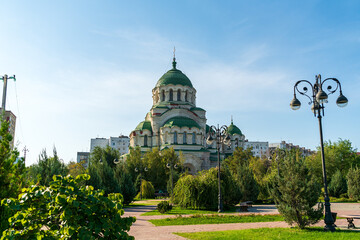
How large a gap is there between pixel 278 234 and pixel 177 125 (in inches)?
1484

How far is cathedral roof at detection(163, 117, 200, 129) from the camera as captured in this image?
47875 mm

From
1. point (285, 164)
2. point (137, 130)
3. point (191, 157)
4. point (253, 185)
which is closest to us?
point (285, 164)

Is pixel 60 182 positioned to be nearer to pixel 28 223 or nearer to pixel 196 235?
pixel 28 223

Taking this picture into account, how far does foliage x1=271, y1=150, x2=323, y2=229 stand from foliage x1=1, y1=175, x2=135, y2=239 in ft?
26.2

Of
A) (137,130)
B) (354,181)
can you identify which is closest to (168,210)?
(354,181)

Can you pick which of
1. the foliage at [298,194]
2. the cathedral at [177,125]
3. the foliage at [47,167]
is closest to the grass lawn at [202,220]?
the foliage at [298,194]

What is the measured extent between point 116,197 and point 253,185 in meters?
21.6

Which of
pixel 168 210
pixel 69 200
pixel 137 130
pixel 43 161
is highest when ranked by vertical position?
pixel 137 130

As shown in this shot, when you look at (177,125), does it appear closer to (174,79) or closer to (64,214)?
(174,79)

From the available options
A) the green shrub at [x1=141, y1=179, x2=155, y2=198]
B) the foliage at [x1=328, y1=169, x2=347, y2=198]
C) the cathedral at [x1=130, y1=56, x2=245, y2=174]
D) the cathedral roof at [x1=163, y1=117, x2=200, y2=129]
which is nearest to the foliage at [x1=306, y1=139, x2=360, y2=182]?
the foliage at [x1=328, y1=169, x2=347, y2=198]

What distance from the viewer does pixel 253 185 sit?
25.1 meters

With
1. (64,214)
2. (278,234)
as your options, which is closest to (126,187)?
(278,234)

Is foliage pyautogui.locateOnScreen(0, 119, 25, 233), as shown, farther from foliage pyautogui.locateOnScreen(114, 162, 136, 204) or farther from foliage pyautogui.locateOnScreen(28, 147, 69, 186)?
foliage pyautogui.locateOnScreen(114, 162, 136, 204)

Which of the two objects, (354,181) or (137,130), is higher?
(137,130)
